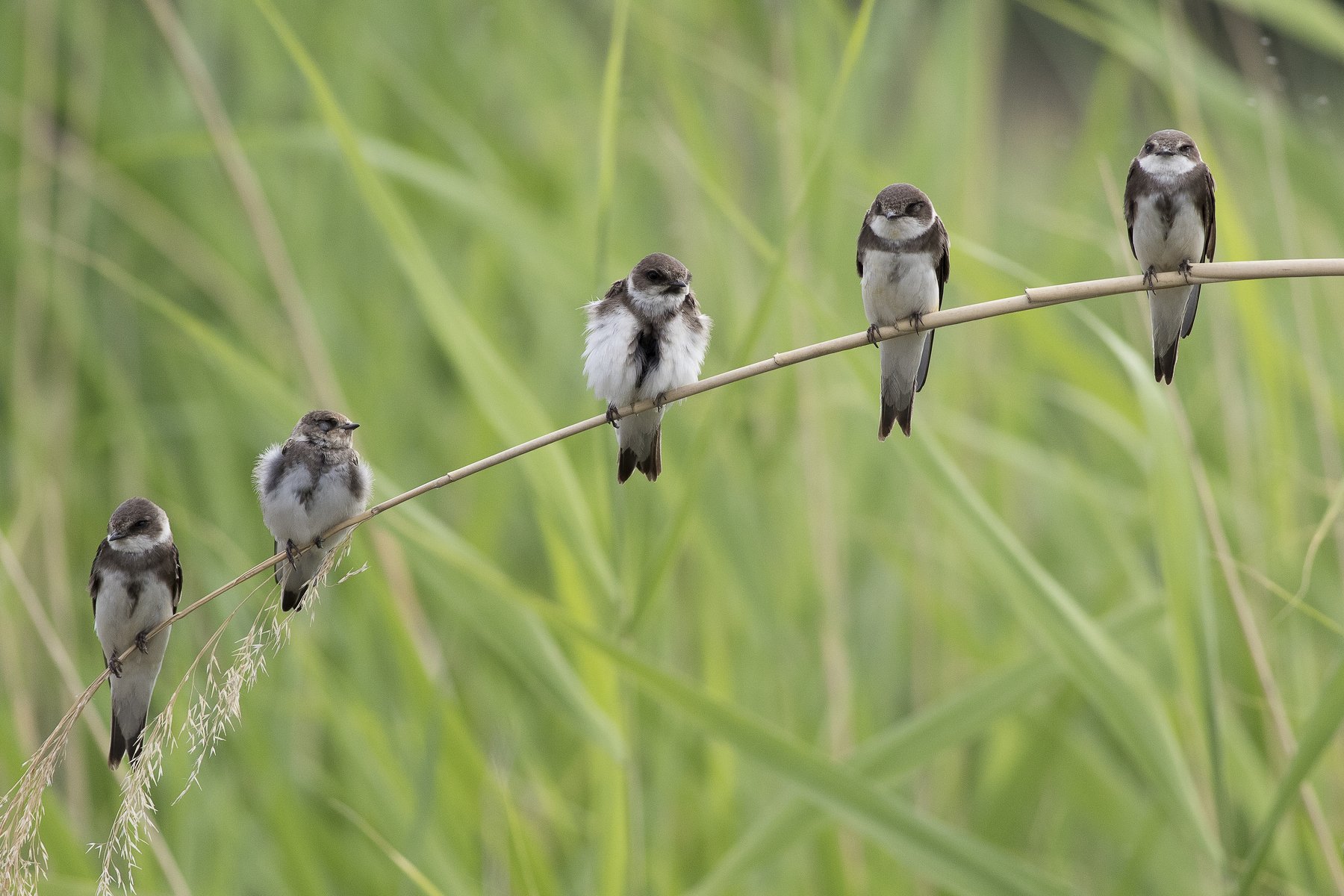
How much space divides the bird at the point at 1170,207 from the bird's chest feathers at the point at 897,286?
0.40m

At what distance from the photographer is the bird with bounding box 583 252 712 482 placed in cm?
273

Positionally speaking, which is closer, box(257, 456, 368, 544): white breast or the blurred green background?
the blurred green background

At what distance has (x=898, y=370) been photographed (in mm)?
2766

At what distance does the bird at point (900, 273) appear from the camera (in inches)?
105

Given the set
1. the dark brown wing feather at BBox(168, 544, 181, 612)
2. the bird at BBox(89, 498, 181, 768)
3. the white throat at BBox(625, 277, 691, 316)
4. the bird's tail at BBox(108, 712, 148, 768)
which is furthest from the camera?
the white throat at BBox(625, 277, 691, 316)

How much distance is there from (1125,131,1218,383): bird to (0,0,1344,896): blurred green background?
0.15m

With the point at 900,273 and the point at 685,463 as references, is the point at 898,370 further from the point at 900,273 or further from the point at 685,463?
the point at 685,463

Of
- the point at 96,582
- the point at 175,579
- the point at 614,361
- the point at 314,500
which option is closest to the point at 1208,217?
the point at 614,361

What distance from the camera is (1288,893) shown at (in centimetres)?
296

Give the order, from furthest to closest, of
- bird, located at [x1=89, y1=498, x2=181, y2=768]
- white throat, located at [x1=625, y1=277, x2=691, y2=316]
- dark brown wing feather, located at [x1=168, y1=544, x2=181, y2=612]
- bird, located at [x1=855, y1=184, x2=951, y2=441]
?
1. white throat, located at [x1=625, y1=277, x2=691, y2=316]
2. bird, located at [x1=855, y1=184, x2=951, y2=441]
3. dark brown wing feather, located at [x1=168, y1=544, x2=181, y2=612]
4. bird, located at [x1=89, y1=498, x2=181, y2=768]

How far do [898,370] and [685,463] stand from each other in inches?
19.6

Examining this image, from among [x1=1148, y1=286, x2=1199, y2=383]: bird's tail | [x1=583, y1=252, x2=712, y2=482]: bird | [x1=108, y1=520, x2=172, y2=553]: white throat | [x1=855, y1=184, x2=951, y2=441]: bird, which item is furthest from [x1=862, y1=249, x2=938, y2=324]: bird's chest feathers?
[x1=108, y1=520, x2=172, y2=553]: white throat

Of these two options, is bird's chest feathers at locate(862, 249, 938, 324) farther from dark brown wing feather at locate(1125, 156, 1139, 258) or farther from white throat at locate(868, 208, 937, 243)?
dark brown wing feather at locate(1125, 156, 1139, 258)

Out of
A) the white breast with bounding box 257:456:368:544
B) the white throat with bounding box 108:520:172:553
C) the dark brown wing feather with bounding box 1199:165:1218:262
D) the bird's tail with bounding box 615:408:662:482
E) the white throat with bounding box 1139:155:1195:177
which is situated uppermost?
the white throat with bounding box 1139:155:1195:177
